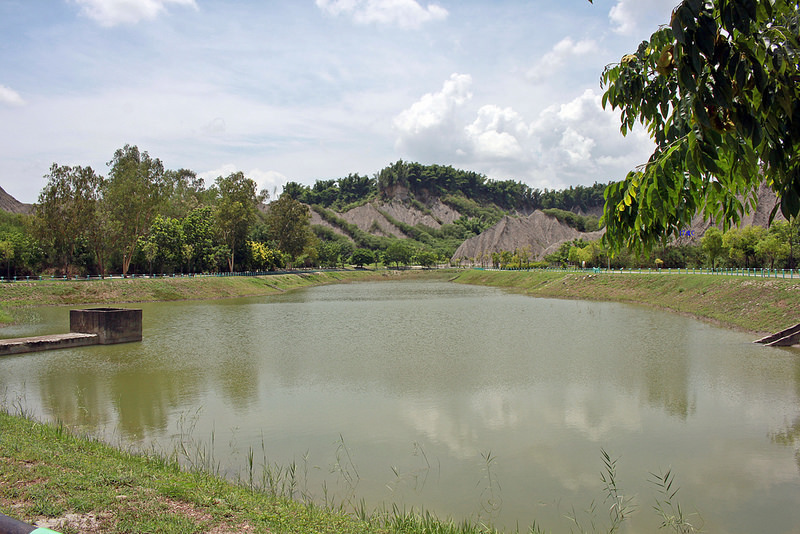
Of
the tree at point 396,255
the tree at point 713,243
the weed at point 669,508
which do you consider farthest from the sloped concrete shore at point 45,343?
the tree at point 396,255

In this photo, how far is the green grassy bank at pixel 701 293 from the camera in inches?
1172

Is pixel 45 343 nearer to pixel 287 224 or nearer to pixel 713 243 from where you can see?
pixel 713 243

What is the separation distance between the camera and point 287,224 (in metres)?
95.4

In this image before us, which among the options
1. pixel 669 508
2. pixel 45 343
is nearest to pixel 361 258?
pixel 45 343

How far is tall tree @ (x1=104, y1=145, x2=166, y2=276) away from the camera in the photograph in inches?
2392

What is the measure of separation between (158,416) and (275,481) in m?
5.80

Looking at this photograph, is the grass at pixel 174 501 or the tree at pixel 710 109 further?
the grass at pixel 174 501

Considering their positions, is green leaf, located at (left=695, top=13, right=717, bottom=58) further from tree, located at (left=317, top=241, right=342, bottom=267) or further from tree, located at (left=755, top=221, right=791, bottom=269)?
tree, located at (left=317, top=241, right=342, bottom=267)

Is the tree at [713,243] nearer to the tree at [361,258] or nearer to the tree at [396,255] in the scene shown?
the tree at [361,258]

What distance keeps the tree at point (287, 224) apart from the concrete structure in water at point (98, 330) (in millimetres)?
68480

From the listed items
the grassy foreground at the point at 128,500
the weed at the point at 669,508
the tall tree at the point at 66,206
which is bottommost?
the weed at the point at 669,508

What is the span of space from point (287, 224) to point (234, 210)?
799 inches

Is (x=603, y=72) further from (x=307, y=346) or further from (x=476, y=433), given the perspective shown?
(x=307, y=346)

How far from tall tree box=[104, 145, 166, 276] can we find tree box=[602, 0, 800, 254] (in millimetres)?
65176
